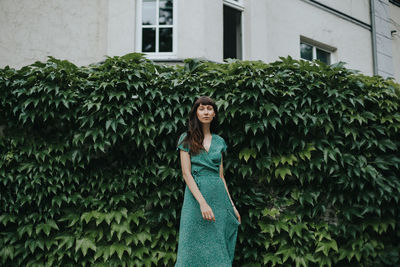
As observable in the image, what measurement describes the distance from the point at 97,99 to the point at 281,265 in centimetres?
293

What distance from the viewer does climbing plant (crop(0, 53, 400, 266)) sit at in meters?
3.63

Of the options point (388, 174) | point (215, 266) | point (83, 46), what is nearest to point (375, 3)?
point (388, 174)

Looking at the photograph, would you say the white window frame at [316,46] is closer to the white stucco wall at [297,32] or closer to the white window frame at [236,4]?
the white stucco wall at [297,32]

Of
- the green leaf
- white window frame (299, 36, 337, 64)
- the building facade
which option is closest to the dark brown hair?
the green leaf

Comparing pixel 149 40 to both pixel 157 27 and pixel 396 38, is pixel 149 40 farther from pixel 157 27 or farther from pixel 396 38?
pixel 396 38

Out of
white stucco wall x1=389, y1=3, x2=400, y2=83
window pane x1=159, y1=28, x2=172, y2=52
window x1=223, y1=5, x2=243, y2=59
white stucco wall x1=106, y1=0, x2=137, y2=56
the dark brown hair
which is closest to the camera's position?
the dark brown hair

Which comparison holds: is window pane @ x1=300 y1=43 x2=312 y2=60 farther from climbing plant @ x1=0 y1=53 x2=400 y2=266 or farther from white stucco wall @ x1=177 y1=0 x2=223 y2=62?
climbing plant @ x1=0 y1=53 x2=400 y2=266

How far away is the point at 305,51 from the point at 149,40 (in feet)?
13.8

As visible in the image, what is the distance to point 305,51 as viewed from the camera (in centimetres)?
817

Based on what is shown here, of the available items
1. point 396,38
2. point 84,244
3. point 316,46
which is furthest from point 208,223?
point 396,38

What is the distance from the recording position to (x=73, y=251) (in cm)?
369

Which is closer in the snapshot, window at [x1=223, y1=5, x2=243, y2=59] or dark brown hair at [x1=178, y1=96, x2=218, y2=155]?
dark brown hair at [x1=178, y1=96, x2=218, y2=155]

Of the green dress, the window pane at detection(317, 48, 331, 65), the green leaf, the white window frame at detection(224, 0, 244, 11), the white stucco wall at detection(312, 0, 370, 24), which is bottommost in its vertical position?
the green leaf

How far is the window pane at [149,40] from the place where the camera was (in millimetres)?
6367
